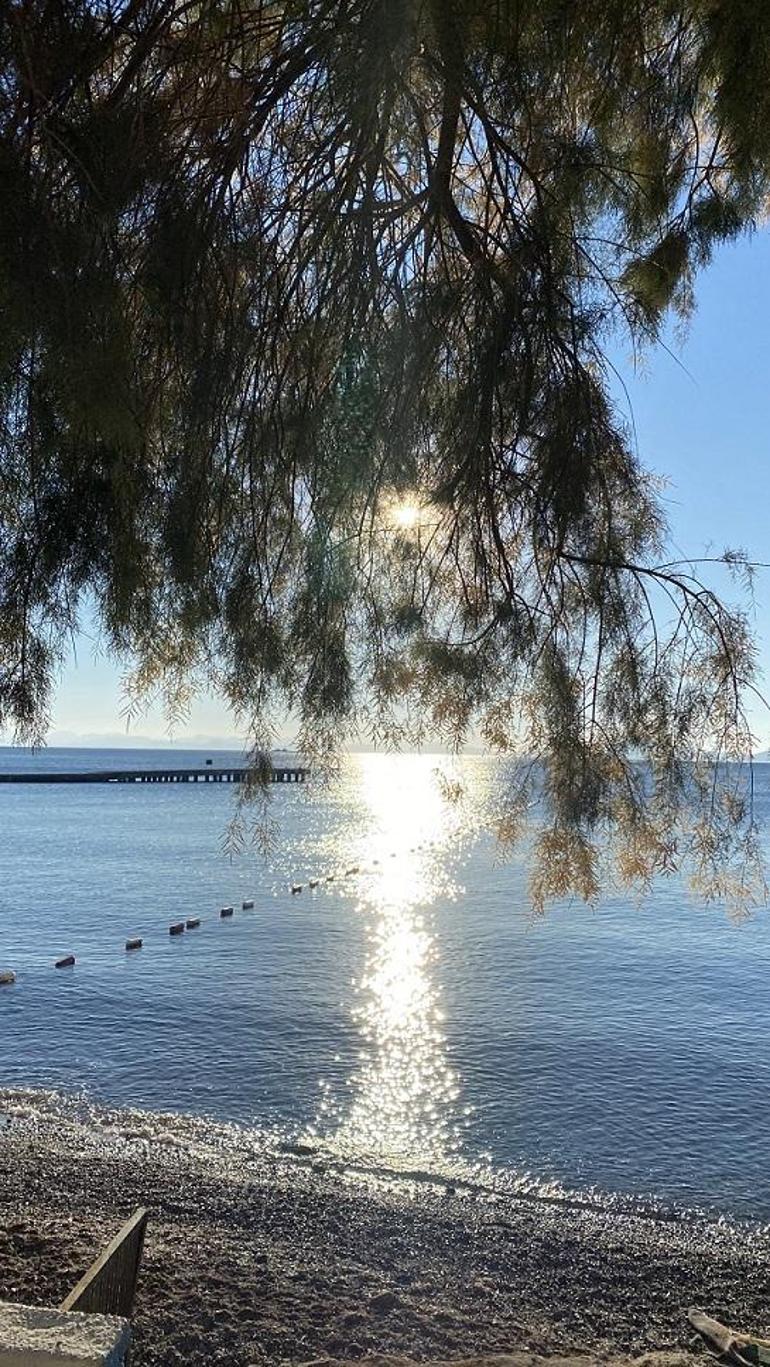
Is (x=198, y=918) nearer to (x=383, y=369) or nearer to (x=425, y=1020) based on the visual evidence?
(x=425, y=1020)

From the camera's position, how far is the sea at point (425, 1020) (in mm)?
9398

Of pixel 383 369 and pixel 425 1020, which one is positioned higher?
pixel 383 369

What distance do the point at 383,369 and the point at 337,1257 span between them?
6.30 meters

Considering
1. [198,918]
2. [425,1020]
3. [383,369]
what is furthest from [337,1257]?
[198,918]

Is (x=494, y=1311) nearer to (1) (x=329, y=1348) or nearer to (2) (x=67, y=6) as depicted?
(1) (x=329, y=1348)

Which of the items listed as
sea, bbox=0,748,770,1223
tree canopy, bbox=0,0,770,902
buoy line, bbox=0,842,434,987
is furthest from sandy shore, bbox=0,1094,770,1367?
buoy line, bbox=0,842,434,987

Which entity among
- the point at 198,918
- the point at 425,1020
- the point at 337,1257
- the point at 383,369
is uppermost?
the point at 383,369

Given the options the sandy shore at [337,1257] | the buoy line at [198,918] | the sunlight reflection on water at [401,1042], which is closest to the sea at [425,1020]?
the sunlight reflection on water at [401,1042]

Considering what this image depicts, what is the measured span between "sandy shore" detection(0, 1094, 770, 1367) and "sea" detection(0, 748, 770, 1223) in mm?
768

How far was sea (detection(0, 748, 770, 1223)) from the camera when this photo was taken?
940 cm

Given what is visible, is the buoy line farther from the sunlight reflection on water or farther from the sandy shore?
the sandy shore

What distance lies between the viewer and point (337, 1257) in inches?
269

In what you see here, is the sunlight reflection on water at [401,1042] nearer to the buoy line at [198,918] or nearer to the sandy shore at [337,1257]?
the sandy shore at [337,1257]

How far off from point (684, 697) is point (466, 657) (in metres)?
0.75
